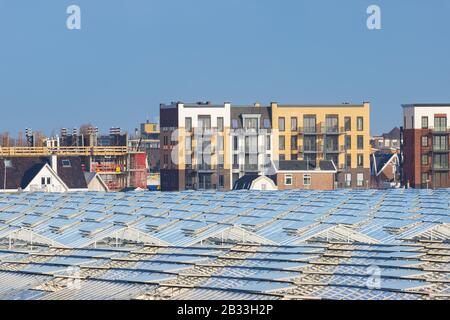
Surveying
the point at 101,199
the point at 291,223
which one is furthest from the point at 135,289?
the point at 101,199

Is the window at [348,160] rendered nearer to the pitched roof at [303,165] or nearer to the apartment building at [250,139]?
the apartment building at [250,139]

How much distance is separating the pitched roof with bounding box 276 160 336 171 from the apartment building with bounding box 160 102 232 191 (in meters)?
10.4

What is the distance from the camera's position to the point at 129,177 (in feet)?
430

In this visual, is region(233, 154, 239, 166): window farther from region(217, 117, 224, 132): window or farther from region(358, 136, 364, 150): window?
region(358, 136, 364, 150): window

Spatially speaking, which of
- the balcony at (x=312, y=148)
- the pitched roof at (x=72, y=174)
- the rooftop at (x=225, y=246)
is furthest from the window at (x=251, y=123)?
the rooftop at (x=225, y=246)

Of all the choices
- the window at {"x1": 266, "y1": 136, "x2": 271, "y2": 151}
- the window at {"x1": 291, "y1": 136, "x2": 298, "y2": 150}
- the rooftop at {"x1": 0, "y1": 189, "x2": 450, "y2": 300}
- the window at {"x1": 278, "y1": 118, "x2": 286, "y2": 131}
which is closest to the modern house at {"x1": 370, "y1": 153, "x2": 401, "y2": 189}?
the window at {"x1": 291, "y1": 136, "x2": 298, "y2": 150}

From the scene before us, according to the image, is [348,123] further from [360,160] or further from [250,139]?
[250,139]

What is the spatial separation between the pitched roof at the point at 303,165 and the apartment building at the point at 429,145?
11441mm

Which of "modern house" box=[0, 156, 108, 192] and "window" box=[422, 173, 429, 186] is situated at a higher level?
"modern house" box=[0, 156, 108, 192]

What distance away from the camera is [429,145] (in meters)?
135

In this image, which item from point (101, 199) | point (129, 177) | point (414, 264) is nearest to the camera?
point (414, 264)

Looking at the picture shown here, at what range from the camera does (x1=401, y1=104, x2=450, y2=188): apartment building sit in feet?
441
